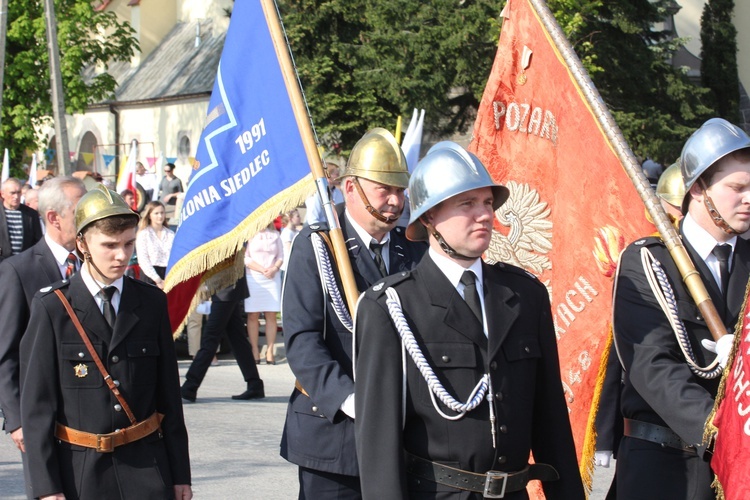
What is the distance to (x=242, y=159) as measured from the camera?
6.34 metres

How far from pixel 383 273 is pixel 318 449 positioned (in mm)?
787

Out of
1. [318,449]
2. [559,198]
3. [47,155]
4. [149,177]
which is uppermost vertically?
[47,155]

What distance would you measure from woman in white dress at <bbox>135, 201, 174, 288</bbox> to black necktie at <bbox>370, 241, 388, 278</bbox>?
8.72 meters

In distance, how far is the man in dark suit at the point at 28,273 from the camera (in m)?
5.41

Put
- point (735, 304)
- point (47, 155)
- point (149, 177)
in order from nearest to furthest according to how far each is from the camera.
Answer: point (735, 304) < point (149, 177) < point (47, 155)

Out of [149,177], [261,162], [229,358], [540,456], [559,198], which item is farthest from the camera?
[149,177]

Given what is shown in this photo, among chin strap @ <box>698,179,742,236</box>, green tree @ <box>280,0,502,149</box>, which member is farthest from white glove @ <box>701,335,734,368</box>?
green tree @ <box>280,0,502,149</box>

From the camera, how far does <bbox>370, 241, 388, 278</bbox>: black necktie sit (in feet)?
16.9

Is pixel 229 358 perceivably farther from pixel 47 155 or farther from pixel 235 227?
pixel 47 155

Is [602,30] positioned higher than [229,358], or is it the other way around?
[602,30]

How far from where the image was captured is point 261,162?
6.21 m

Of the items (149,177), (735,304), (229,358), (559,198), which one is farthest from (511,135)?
(149,177)

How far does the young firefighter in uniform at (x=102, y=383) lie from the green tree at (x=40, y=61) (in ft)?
105

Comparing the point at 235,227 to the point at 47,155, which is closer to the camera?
the point at 235,227
